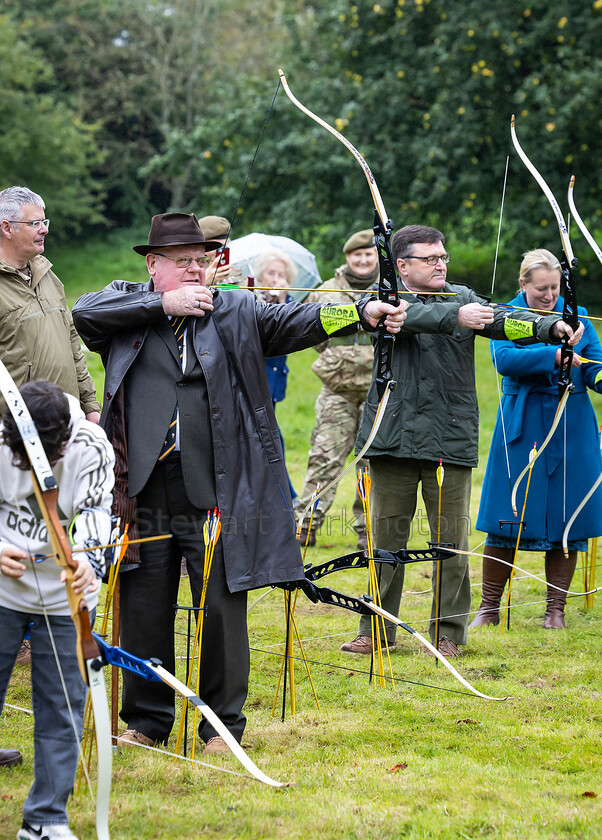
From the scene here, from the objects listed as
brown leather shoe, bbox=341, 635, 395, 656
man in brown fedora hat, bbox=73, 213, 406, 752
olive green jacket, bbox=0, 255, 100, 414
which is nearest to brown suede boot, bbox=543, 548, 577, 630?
brown leather shoe, bbox=341, 635, 395, 656

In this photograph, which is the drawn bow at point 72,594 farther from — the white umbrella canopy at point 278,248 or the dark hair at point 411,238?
the white umbrella canopy at point 278,248

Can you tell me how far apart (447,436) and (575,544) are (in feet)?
3.83

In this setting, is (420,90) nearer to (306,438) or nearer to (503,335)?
(306,438)

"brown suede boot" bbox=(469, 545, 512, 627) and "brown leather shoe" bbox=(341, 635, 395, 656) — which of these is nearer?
"brown leather shoe" bbox=(341, 635, 395, 656)

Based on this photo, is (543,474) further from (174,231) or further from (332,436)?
(174,231)

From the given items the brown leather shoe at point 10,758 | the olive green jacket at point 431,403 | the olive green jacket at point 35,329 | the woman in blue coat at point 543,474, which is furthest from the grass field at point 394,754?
the olive green jacket at point 35,329

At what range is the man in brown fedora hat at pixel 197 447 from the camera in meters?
3.16

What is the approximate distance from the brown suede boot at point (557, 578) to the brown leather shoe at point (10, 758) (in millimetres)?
2689

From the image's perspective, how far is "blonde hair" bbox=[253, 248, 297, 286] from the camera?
5.78m

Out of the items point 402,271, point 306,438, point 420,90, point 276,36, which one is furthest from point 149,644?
point 276,36

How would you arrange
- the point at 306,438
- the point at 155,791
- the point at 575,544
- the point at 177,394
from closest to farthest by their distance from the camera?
1. the point at 155,791
2. the point at 177,394
3. the point at 575,544
4. the point at 306,438

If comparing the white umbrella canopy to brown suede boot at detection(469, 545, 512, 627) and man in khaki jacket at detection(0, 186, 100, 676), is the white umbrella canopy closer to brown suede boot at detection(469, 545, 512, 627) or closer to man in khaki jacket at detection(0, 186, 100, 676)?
brown suede boot at detection(469, 545, 512, 627)

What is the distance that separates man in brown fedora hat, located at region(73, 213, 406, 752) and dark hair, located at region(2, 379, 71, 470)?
0.67m

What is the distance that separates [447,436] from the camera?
4207mm
